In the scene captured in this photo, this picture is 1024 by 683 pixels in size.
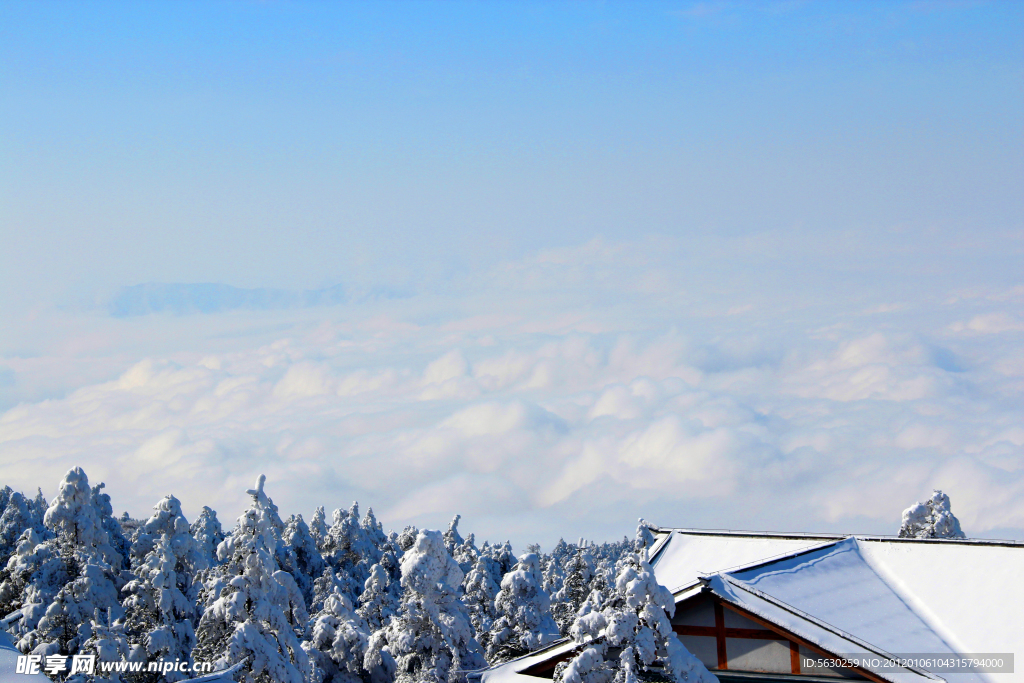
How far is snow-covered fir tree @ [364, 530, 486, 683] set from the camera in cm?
3484

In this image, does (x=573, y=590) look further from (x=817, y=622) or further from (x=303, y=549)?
(x=817, y=622)

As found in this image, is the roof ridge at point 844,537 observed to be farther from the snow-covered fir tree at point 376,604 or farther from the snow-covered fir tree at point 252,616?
the snow-covered fir tree at point 376,604

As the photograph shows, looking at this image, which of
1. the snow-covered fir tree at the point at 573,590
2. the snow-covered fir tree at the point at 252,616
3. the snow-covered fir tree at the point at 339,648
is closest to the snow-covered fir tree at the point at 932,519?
the snow-covered fir tree at the point at 573,590

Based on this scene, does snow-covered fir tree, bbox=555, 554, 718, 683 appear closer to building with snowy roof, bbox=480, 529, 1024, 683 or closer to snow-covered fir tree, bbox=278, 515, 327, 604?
building with snowy roof, bbox=480, 529, 1024, 683

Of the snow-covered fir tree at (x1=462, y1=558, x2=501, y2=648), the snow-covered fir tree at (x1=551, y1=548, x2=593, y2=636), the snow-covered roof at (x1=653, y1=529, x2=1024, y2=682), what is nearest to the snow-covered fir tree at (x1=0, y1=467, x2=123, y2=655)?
the snow-covered fir tree at (x1=462, y1=558, x2=501, y2=648)

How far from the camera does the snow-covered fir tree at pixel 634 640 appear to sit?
18484mm

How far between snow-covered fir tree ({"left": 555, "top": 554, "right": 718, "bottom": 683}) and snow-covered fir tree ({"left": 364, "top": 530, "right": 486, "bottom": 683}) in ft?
53.7

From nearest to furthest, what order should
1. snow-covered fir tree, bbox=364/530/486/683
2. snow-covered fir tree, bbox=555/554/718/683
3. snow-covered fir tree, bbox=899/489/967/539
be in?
snow-covered fir tree, bbox=555/554/718/683 → snow-covered fir tree, bbox=364/530/486/683 → snow-covered fir tree, bbox=899/489/967/539

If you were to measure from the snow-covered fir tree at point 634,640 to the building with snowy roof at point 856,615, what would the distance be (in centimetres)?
163

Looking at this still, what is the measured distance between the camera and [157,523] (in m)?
40.9

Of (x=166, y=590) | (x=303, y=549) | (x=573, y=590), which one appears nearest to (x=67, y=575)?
(x=166, y=590)

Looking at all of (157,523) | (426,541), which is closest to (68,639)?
(157,523)

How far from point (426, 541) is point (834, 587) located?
16263 mm

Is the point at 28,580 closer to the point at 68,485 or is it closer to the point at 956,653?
the point at 68,485
